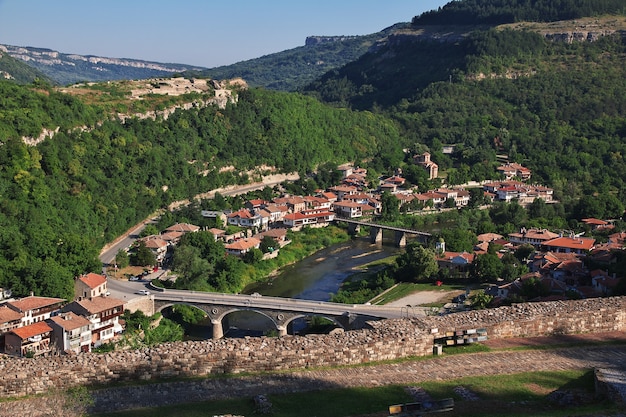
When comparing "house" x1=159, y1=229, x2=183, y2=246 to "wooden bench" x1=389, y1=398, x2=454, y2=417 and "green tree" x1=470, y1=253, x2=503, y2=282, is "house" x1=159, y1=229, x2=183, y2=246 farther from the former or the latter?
"wooden bench" x1=389, y1=398, x2=454, y2=417

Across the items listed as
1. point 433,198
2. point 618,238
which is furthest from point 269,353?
point 433,198

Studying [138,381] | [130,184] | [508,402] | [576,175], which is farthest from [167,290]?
[576,175]

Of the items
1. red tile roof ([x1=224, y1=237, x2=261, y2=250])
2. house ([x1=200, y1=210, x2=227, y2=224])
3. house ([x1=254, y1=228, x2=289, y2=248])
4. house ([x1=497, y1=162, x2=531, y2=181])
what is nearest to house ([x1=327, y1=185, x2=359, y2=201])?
house ([x1=200, y1=210, x2=227, y2=224])

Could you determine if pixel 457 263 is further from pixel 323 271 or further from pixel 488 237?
pixel 323 271

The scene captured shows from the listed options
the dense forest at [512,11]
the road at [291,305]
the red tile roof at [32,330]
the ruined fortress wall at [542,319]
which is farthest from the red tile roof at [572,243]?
the dense forest at [512,11]

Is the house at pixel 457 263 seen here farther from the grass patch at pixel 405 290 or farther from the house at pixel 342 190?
the house at pixel 342 190

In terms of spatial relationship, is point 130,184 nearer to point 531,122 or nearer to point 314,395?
point 314,395

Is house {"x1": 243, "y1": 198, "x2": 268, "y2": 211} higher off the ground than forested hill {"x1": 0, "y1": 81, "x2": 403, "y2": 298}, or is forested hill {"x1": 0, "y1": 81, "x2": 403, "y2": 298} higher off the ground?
forested hill {"x1": 0, "y1": 81, "x2": 403, "y2": 298}
